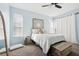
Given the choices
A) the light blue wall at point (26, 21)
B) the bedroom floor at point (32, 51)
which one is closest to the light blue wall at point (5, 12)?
the light blue wall at point (26, 21)

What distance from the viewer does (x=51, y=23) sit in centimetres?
147

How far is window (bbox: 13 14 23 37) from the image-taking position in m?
1.37

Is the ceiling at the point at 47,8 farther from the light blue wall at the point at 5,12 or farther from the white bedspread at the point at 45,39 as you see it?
the white bedspread at the point at 45,39

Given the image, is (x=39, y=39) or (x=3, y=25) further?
(x=39, y=39)

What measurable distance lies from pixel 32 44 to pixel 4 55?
546 mm

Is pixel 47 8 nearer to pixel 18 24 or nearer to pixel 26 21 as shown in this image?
pixel 26 21

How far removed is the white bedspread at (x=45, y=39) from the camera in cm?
149

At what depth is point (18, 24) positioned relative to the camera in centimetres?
141

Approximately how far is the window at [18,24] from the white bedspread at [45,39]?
0.28m

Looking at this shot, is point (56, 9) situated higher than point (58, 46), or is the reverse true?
point (56, 9)

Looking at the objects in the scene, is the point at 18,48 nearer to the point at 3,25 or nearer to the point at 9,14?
the point at 3,25

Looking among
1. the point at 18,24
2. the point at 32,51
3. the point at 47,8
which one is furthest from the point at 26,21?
the point at 32,51

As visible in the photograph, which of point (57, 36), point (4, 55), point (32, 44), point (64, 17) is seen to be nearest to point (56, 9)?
point (64, 17)

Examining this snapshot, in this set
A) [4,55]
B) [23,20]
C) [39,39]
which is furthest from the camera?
[39,39]
